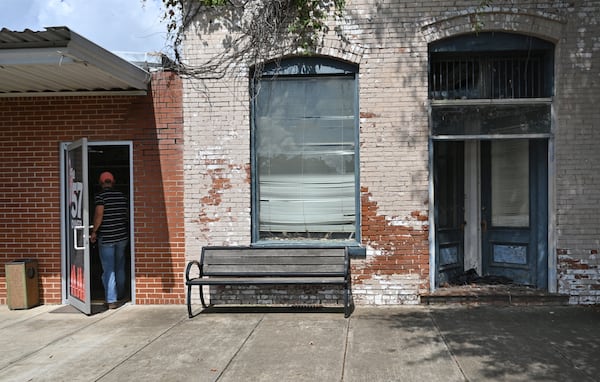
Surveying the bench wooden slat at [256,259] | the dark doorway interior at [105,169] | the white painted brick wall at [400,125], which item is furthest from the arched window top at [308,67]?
the dark doorway interior at [105,169]

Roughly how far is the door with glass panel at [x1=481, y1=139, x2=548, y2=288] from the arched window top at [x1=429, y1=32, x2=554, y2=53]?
1383 mm

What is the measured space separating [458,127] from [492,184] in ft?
4.69

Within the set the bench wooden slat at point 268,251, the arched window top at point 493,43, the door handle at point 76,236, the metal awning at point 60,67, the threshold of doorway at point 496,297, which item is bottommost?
the threshold of doorway at point 496,297

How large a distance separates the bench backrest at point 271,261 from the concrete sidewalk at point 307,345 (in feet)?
1.90

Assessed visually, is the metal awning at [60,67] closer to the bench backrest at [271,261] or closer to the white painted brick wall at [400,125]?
the white painted brick wall at [400,125]

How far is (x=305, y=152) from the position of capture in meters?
7.69

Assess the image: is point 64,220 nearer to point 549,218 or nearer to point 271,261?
point 271,261

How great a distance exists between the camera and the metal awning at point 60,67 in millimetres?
5844

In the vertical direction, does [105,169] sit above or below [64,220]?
above

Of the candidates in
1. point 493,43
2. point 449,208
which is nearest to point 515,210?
point 449,208

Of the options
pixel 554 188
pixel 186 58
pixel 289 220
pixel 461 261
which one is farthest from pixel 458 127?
pixel 186 58

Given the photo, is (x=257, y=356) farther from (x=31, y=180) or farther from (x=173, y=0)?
(x=173, y=0)

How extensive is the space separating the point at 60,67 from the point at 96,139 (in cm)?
156

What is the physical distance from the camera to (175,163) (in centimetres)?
767
